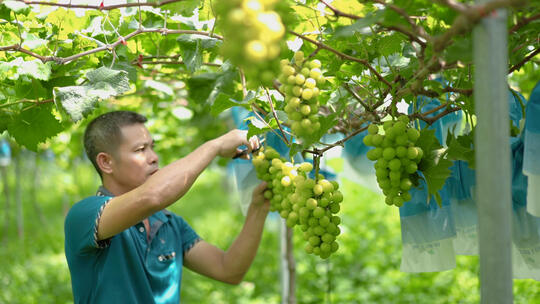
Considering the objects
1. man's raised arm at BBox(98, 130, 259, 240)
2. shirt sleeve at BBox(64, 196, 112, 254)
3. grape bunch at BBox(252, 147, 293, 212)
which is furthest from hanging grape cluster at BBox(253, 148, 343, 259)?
shirt sleeve at BBox(64, 196, 112, 254)

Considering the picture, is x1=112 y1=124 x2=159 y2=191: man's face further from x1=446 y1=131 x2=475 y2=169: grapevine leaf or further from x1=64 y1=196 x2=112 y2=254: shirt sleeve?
x1=446 y1=131 x2=475 y2=169: grapevine leaf

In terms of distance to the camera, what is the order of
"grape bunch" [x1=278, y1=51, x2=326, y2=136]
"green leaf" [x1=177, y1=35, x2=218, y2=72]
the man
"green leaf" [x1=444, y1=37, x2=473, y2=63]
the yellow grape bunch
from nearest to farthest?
the yellow grape bunch → "green leaf" [x1=444, y1=37, x2=473, y2=63] → "grape bunch" [x1=278, y1=51, x2=326, y2=136] → "green leaf" [x1=177, y1=35, x2=218, y2=72] → the man

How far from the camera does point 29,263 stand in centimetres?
627

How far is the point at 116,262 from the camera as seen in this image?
1981 mm

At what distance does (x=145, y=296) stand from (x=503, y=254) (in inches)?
62.7

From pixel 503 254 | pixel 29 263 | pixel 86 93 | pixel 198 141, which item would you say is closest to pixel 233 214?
pixel 29 263

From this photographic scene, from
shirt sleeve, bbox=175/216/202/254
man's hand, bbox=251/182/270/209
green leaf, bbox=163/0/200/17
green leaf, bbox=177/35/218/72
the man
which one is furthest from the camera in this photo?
shirt sleeve, bbox=175/216/202/254

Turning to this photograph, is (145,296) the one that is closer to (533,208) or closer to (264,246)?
(533,208)

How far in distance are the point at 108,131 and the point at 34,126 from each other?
43 centimetres

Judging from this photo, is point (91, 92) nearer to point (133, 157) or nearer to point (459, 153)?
point (133, 157)

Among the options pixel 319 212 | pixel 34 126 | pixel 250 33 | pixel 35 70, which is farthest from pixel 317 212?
pixel 34 126

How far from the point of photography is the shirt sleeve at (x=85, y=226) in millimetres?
1824

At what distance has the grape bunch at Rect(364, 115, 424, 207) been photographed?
1270 millimetres

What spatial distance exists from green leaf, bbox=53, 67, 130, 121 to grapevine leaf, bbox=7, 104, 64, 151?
30cm
